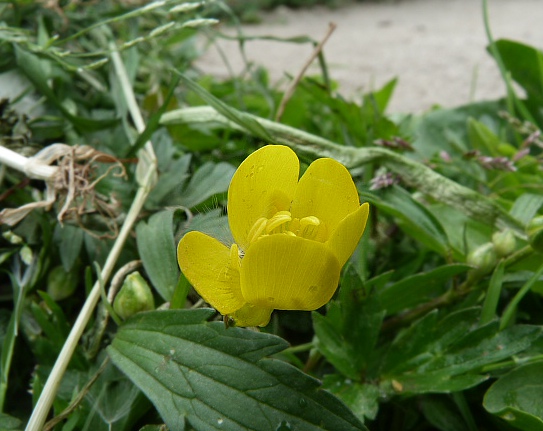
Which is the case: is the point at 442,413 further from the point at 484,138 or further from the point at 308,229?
the point at 484,138

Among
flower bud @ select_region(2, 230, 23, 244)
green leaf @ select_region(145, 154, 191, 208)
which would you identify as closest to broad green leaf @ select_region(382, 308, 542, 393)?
green leaf @ select_region(145, 154, 191, 208)

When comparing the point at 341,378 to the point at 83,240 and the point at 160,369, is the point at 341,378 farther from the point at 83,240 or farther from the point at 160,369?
the point at 83,240

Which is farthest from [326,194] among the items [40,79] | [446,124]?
[446,124]

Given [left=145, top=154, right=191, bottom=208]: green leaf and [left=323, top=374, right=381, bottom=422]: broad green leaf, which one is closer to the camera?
[left=323, top=374, right=381, bottom=422]: broad green leaf

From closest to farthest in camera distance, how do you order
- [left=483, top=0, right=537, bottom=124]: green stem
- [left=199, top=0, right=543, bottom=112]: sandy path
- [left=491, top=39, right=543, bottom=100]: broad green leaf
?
1. [left=483, top=0, right=537, bottom=124]: green stem
2. [left=491, top=39, right=543, bottom=100]: broad green leaf
3. [left=199, top=0, right=543, bottom=112]: sandy path

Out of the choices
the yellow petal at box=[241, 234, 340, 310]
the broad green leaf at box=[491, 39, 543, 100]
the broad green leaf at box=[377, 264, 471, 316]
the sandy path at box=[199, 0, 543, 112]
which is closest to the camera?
the yellow petal at box=[241, 234, 340, 310]

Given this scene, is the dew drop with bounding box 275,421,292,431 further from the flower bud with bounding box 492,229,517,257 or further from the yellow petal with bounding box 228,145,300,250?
the flower bud with bounding box 492,229,517,257
